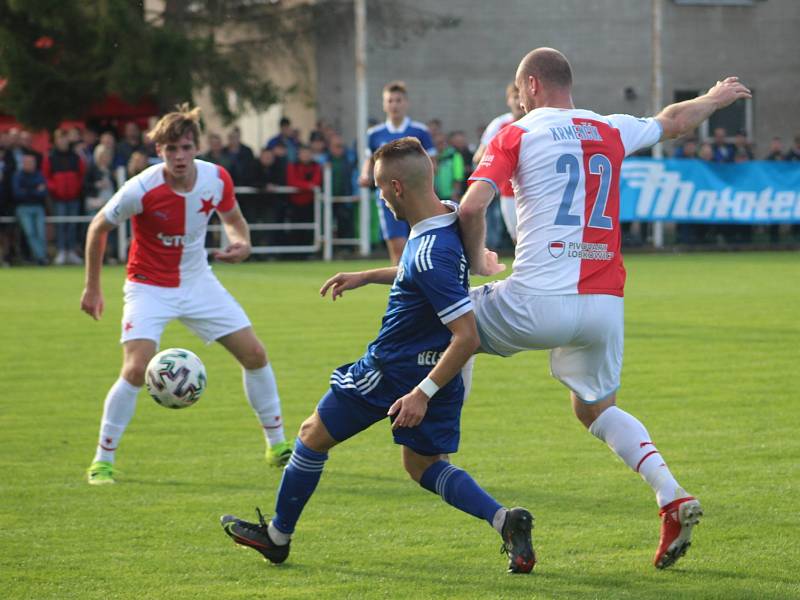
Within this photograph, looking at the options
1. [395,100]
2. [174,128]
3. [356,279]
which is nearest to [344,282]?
[356,279]

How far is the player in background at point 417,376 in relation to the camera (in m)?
4.71

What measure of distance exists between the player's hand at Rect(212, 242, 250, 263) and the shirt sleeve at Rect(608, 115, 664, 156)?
8.05 ft

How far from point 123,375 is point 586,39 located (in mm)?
23881

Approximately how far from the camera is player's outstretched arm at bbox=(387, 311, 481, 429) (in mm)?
4672

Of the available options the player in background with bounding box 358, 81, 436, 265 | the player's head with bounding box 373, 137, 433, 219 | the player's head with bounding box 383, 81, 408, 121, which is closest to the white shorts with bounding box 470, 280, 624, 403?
the player's head with bounding box 373, 137, 433, 219

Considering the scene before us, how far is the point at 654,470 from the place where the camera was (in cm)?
521

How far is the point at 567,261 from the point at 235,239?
9.04 ft

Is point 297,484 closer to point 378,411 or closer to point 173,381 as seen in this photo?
point 378,411

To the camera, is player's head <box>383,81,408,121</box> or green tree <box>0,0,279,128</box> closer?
player's head <box>383,81,408,121</box>

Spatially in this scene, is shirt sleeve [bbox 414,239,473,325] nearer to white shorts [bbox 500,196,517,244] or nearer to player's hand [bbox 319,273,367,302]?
player's hand [bbox 319,273,367,302]

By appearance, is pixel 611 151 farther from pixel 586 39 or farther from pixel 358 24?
pixel 586 39

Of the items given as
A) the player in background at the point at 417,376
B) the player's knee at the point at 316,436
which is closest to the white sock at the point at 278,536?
the player in background at the point at 417,376

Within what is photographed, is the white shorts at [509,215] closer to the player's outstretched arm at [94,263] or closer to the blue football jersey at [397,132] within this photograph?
the blue football jersey at [397,132]

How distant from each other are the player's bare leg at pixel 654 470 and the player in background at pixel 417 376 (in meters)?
0.57
